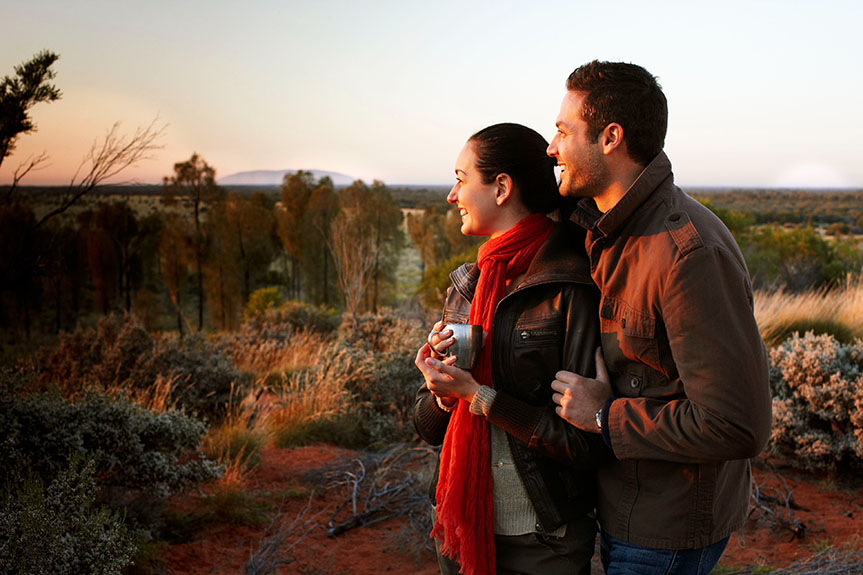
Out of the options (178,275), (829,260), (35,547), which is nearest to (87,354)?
(35,547)

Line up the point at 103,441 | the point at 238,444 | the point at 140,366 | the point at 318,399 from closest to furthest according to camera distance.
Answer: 1. the point at 103,441
2. the point at 238,444
3. the point at 318,399
4. the point at 140,366

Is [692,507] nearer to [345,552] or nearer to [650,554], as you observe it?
[650,554]

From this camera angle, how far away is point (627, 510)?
1.58 meters

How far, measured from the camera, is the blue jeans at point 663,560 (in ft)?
5.03

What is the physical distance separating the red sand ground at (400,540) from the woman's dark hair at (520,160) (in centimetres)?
261

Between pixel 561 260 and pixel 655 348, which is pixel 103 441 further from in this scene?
pixel 655 348

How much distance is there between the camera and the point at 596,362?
1.66 metres

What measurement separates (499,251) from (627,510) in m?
0.79

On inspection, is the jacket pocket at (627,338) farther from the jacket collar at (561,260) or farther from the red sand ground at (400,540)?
the red sand ground at (400,540)

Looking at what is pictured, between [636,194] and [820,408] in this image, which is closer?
[636,194]

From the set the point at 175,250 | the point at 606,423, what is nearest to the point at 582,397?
the point at 606,423

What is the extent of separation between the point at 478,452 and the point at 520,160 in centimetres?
86

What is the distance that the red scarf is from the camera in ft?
5.90

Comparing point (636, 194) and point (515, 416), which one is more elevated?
point (636, 194)
